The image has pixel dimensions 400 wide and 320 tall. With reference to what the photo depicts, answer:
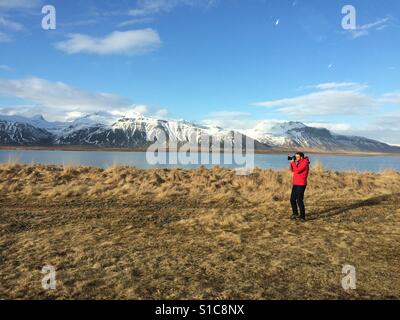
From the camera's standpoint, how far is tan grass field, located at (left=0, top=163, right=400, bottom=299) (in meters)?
5.82

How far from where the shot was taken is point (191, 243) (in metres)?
8.52

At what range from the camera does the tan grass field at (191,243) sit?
582 centimetres

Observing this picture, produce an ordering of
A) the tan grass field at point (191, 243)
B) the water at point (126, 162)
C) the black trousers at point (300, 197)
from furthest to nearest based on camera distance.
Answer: the water at point (126, 162) < the black trousers at point (300, 197) < the tan grass field at point (191, 243)

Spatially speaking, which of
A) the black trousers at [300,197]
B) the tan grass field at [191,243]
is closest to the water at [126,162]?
the tan grass field at [191,243]

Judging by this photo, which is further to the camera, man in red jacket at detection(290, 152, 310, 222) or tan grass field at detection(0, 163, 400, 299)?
man in red jacket at detection(290, 152, 310, 222)

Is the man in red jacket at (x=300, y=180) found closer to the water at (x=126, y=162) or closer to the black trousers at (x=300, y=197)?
the black trousers at (x=300, y=197)

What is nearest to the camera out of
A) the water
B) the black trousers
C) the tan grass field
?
the tan grass field

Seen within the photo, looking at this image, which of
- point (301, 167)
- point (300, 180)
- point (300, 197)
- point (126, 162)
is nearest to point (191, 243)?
point (300, 197)

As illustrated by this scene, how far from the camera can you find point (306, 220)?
11195 mm

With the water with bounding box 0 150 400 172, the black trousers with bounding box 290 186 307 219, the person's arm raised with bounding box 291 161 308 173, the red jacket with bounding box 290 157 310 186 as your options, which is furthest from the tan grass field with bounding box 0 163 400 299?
the water with bounding box 0 150 400 172

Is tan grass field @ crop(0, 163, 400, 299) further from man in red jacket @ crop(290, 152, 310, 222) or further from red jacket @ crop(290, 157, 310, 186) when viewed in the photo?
red jacket @ crop(290, 157, 310, 186)
